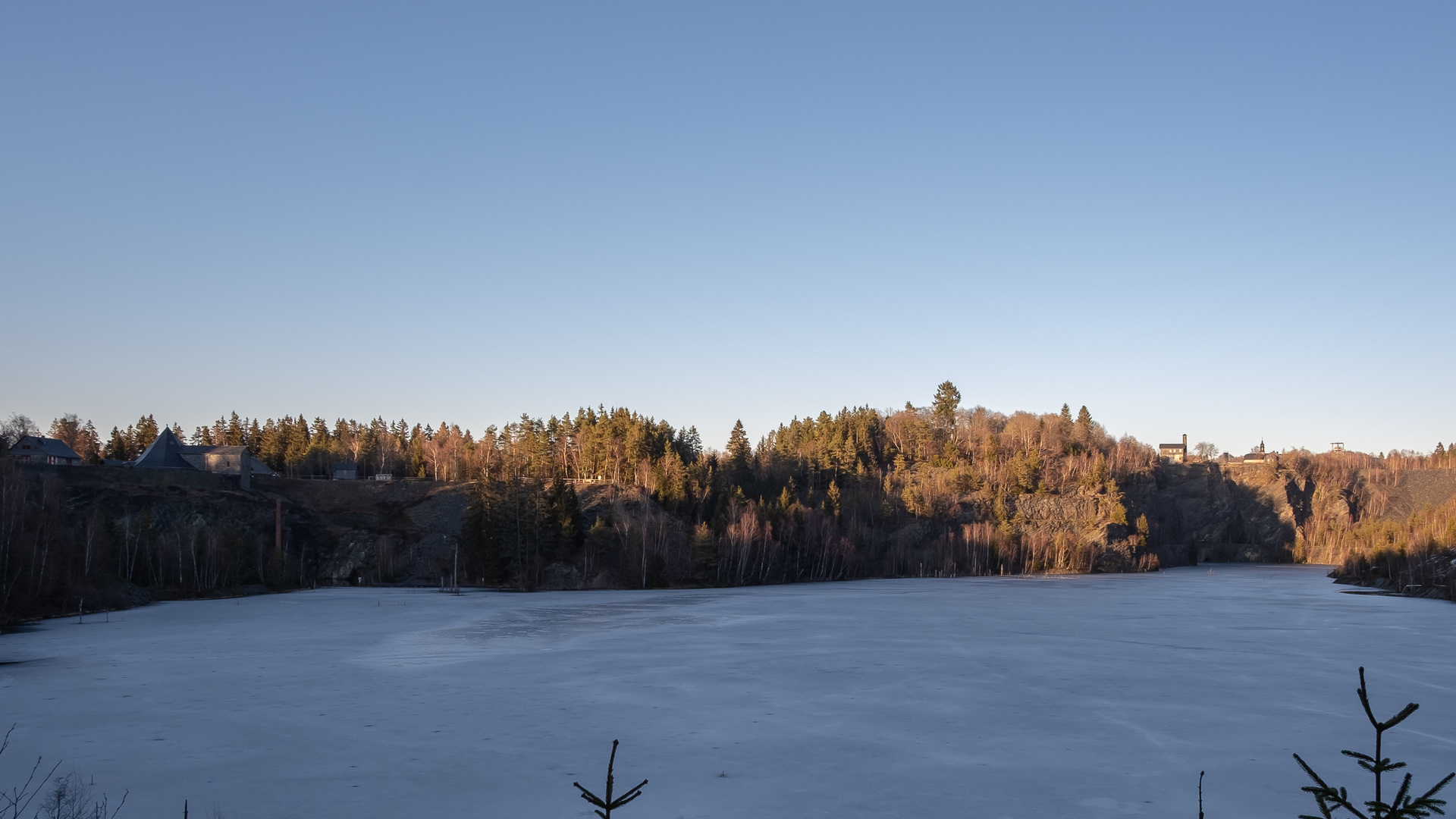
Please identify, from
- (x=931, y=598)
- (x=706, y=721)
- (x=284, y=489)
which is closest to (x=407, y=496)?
(x=284, y=489)

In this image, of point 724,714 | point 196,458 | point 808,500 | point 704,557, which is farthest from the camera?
point 808,500

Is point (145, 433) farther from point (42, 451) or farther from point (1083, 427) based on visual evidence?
point (1083, 427)

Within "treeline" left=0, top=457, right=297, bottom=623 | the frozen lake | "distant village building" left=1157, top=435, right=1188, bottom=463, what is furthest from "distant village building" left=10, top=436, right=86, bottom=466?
"distant village building" left=1157, top=435, right=1188, bottom=463

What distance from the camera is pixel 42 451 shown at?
8362cm

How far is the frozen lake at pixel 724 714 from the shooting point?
13.3 m

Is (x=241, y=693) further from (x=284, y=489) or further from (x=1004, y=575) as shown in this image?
(x=1004, y=575)

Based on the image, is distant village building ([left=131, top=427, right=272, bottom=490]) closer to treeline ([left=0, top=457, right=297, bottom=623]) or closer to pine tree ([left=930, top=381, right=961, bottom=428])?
treeline ([left=0, top=457, right=297, bottom=623])

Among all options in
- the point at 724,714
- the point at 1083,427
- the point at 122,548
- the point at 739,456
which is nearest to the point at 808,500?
the point at 739,456

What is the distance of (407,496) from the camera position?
89250 millimetres

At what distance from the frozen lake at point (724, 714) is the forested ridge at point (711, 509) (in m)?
22.7

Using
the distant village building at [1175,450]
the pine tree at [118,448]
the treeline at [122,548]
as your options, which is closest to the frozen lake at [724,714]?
the treeline at [122,548]

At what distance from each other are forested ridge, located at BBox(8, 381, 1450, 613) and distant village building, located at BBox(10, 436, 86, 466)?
14391 millimetres

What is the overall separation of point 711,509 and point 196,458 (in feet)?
155

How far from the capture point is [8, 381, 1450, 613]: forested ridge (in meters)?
60.1
